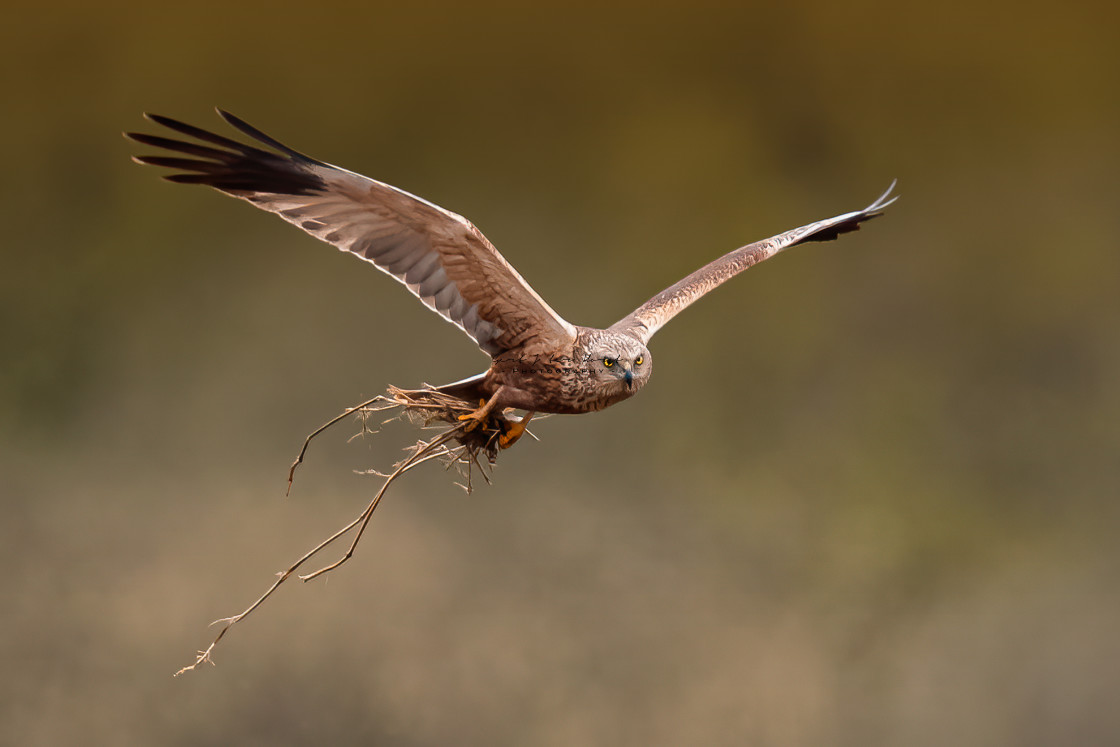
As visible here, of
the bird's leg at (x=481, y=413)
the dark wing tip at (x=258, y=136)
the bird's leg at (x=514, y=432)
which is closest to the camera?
the dark wing tip at (x=258, y=136)

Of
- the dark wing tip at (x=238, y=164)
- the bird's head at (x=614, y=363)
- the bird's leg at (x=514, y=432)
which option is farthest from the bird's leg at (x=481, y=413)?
the dark wing tip at (x=238, y=164)

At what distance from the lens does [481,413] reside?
2637mm

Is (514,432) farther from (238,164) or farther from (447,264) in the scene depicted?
(238,164)

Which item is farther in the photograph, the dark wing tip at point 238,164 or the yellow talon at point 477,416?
the yellow talon at point 477,416

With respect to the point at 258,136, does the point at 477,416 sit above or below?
below

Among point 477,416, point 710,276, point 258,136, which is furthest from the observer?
point 710,276

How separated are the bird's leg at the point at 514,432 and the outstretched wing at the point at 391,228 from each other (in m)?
0.24

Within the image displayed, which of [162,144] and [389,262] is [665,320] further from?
[162,144]

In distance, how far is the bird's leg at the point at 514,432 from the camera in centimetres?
279

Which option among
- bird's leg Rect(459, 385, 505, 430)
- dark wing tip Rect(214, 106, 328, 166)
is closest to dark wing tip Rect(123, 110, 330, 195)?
dark wing tip Rect(214, 106, 328, 166)

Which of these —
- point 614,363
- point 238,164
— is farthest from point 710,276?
point 238,164

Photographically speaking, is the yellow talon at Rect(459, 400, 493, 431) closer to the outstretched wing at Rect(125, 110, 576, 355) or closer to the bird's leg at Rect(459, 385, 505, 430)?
the bird's leg at Rect(459, 385, 505, 430)

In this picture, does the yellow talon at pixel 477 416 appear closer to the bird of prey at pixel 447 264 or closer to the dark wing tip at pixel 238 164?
the bird of prey at pixel 447 264

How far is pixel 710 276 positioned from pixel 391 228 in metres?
1.08
